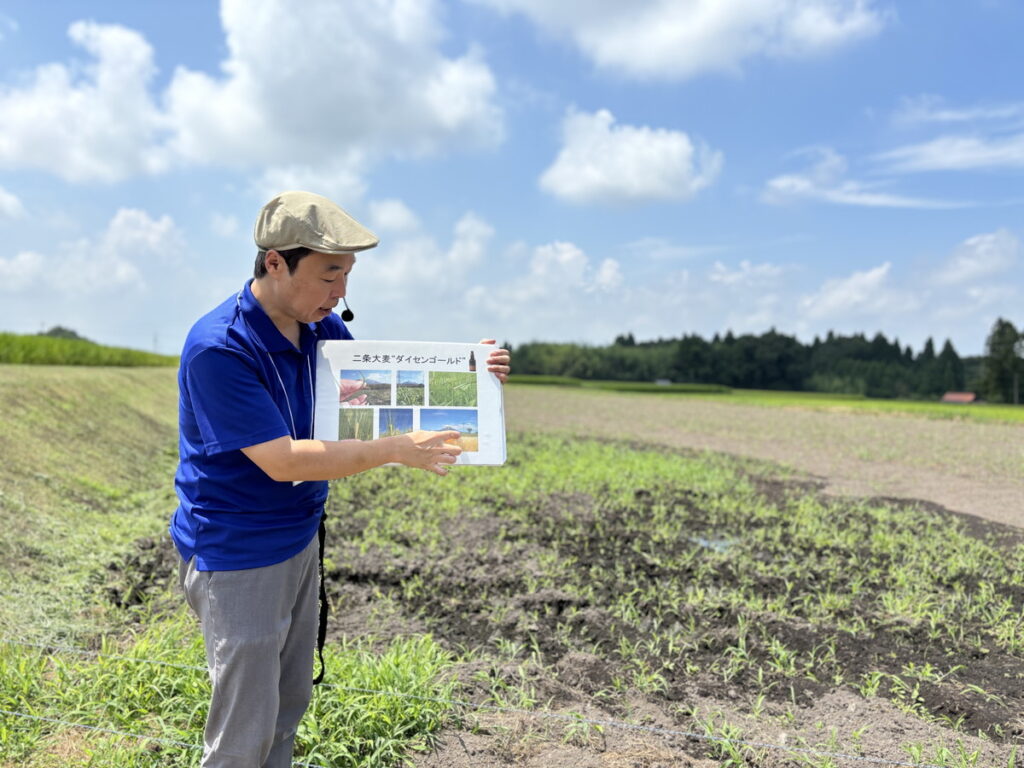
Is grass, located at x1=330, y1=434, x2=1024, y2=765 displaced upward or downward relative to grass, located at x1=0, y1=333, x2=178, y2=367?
downward

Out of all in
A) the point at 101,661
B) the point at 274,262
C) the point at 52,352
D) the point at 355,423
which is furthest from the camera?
the point at 52,352

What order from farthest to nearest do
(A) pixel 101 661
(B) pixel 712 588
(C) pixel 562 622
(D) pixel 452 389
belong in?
1. (B) pixel 712 588
2. (C) pixel 562 622
3. (A) pixel 101 661
4. (D) pixel 452 389

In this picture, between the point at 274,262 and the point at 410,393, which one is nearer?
the point at 274,262

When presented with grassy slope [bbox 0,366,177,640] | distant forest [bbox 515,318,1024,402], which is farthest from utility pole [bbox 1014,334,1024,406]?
grassy slope [bbox 0,366,177,640]

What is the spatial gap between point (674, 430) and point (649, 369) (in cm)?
4757

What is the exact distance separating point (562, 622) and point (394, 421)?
248 cm

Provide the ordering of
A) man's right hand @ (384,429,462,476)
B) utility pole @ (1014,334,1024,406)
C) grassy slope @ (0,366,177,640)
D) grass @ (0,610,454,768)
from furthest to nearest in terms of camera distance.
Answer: utility pole @ (1014,334,1024,406)
grassy slope @ (0,366,177,640)
grass @ (0,610,454,768)
man's right hand @ (384,429,462,476)

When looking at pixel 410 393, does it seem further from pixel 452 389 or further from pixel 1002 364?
Answer: pixel 1002 364

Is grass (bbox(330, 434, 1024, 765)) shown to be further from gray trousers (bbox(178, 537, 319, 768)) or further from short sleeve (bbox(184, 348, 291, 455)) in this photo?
short sleeve (bbox(184, 348, 291, 455))

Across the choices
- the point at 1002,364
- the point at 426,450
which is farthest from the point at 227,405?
the point at 1002,364

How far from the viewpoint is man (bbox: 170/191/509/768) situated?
1720 mm

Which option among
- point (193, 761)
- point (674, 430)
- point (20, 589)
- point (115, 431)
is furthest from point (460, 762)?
point (674, 430)

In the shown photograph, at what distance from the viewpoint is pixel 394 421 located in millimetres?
2068

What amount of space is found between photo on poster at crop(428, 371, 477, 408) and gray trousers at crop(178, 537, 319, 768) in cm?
59
